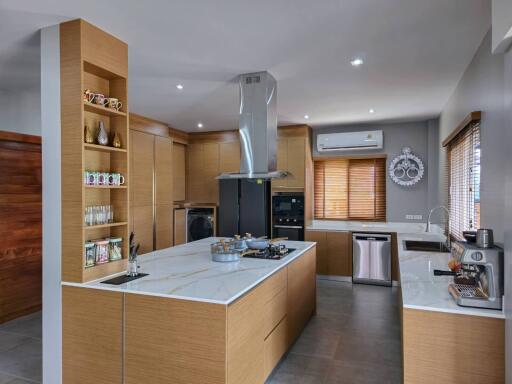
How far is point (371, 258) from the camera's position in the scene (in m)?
5.08

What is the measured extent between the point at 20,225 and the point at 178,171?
2798mm

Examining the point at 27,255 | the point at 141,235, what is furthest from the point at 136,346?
the point at 141,235

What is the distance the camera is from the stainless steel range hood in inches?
123

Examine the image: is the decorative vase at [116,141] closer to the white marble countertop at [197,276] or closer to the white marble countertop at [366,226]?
the white marble countertop at [197,276]

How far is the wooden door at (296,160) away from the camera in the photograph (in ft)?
18.2

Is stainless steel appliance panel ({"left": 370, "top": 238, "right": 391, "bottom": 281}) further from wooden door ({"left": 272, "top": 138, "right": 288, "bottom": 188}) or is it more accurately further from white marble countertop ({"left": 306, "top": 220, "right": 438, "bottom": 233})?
wooden door ({"left": 272, "top": 138, "right": 288, "bottom": 188})

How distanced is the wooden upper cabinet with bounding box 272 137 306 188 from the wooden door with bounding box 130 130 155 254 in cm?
204

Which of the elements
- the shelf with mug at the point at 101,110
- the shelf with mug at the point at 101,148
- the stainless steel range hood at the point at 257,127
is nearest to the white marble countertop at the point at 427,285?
the stainless steel range hood at the point at 257,127

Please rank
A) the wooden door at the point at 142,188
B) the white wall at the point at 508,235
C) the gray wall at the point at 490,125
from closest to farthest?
the white wall at the point at 508,235
the gray wall at the point at 490,125
the wooden door at the point at 142,188

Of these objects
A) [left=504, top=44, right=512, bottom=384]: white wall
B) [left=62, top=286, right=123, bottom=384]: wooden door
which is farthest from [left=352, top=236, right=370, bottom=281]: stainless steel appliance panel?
[left=62, top=286, right=123, bottom=384]: wooden door

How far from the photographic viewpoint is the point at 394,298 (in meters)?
4.44

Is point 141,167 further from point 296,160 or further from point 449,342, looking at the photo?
point 449,342

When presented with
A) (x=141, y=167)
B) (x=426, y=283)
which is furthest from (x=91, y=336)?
(x=141, y=167)

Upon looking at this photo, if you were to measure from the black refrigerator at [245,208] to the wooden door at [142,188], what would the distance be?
3.98ft
